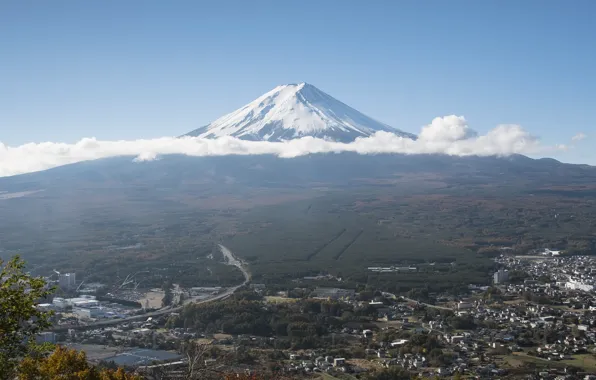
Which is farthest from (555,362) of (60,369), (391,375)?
(60,369)

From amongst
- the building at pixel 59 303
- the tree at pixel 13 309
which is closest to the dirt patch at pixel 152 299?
the building at pixel 59 303

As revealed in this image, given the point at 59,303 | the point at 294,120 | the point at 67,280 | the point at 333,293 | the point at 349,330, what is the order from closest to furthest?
1. the point at 349,330
2. the point at 59,303
3. the point at 333,293
4. the point at 67,280
5. the point at 294,120

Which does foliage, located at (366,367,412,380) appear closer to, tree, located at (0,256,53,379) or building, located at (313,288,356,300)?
tree, located at (0,256,53,379)

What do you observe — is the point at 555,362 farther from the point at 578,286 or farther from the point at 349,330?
the point at 578,286

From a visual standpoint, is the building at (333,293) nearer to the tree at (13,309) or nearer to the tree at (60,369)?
the tree at (60,369)

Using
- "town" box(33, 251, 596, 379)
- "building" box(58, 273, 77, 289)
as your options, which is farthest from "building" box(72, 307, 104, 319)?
"building" box(58, 273, 77, 289)

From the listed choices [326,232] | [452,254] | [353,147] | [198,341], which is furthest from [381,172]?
[198,341]
